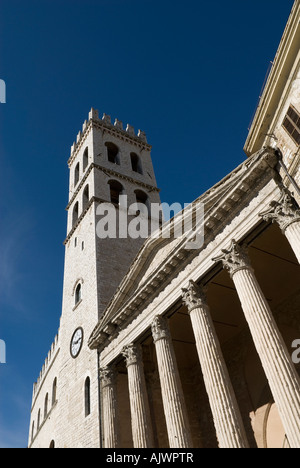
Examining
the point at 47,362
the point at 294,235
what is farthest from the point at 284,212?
the point at 47,362

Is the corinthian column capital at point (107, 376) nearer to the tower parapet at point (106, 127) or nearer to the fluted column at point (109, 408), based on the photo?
the fluted column at point (109, 408)

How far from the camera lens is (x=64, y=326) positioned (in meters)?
23.5

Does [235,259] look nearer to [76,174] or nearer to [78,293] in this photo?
[78,293]

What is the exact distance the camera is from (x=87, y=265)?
22.7 metres

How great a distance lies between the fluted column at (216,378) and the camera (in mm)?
10141

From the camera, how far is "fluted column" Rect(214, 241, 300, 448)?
8.91 meters

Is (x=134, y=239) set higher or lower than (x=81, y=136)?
lower

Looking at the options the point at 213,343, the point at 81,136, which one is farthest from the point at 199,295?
the point at 81,136

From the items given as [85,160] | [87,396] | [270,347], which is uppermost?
[85,160]

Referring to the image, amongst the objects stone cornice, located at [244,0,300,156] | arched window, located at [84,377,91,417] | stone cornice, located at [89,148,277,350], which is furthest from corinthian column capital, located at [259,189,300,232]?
arched window, located at [84,377,91,417]

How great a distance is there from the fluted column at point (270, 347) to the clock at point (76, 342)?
448 inches

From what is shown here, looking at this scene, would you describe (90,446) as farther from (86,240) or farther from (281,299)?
(86,240)

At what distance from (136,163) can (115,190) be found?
5.20 meters

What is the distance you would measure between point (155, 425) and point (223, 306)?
5.97 meters
